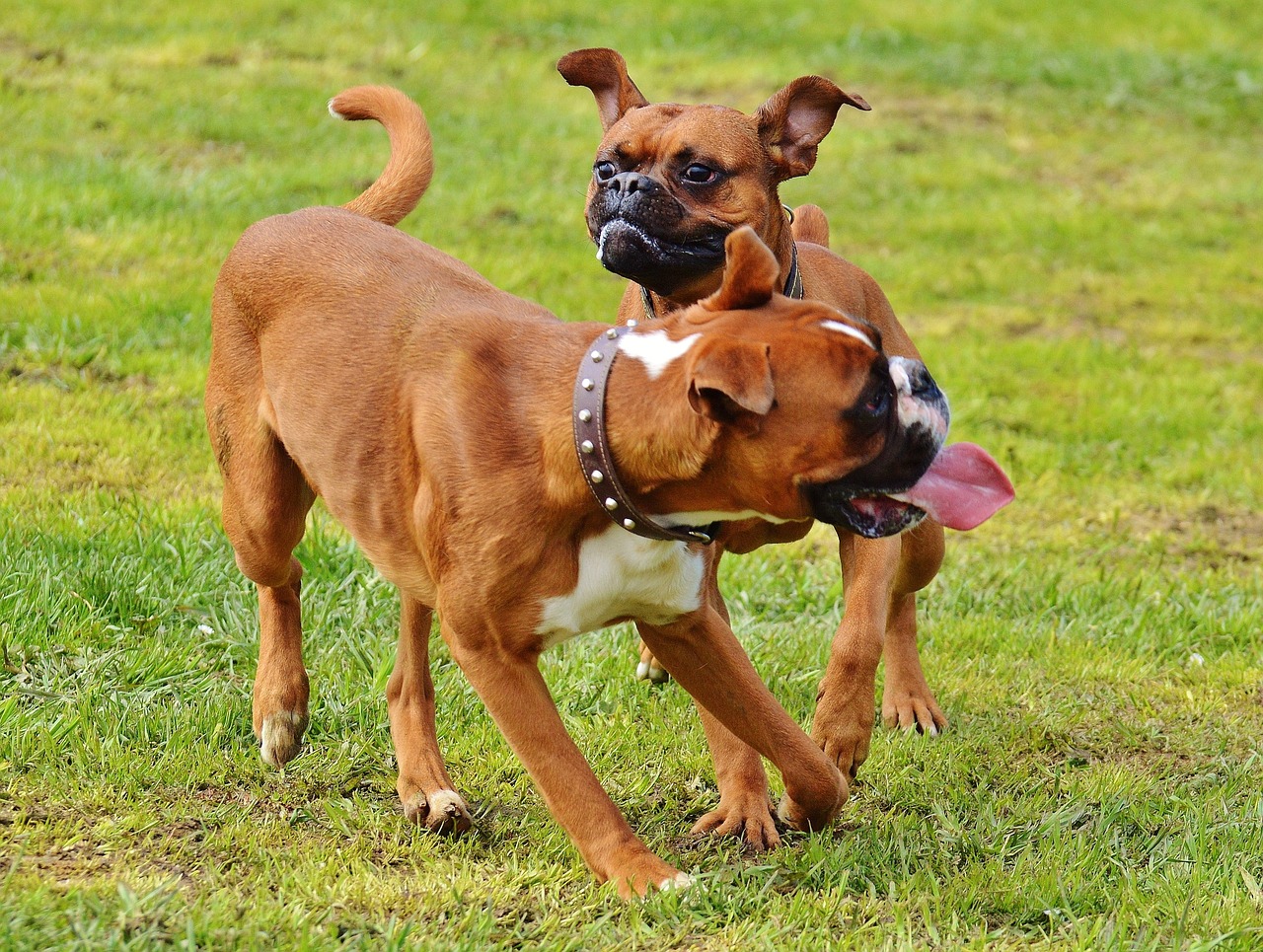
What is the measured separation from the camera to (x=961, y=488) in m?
3.45

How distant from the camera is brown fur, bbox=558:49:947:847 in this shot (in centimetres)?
427

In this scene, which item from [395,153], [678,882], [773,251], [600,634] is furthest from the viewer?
[600,634]

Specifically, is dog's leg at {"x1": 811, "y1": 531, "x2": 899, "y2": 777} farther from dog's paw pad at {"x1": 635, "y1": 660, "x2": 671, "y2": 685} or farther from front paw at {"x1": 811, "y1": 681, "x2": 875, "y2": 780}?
dog's paw pad at {"x1": 635, "y1": 660, "x2": 671, "y2": 685}

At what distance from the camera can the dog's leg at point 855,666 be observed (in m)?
4.27

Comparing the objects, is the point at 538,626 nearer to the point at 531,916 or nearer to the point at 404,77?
the point at 531,916

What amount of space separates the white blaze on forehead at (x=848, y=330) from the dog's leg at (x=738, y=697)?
33.4 inches

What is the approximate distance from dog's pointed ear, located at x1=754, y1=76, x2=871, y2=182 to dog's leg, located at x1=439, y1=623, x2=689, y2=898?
2074 millimetres

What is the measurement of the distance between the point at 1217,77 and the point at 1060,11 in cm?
202

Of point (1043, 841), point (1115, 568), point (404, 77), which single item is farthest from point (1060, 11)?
point (1043, 841)

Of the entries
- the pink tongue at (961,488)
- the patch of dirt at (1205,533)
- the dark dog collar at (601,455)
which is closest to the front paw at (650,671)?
the dark dog collar at (601,455)

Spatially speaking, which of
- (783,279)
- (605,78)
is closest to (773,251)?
(783,279)

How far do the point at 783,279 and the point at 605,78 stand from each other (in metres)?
1.23

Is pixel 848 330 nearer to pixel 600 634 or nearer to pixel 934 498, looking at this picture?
pixel 934 498

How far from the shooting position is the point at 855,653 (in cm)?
434
